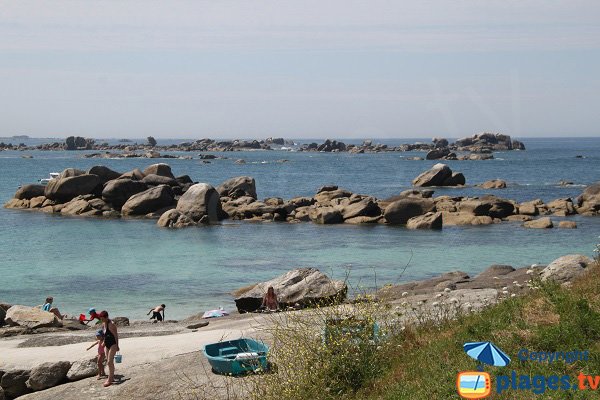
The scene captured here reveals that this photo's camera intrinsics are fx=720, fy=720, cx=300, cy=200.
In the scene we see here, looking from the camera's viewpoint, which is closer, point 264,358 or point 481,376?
point 481,376

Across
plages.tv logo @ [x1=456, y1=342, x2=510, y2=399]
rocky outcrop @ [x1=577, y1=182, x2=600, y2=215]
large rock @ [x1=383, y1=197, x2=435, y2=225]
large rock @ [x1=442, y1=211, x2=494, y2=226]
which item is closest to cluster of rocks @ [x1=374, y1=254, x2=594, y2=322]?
plages.tv logo @ [x1=456, y1=342, x2=510, y2=399]

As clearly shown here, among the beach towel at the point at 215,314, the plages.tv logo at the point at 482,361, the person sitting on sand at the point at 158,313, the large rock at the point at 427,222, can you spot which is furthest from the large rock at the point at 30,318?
the large rock at the point at 427,222

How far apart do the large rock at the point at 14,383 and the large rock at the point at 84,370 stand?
3.63ft

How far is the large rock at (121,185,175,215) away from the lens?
5531cm

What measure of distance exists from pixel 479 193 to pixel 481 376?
61402 millimetres

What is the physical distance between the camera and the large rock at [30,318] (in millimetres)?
22516

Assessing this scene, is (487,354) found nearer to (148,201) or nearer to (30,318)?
(30,318)

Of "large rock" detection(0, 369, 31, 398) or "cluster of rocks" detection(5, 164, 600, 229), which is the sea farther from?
"large rock" detection(0, 369, 31, 398)

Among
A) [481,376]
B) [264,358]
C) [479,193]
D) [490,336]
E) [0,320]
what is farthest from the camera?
[479,193]

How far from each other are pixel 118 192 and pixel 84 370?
138ft

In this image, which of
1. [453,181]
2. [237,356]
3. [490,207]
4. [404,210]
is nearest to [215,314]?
[237,356]

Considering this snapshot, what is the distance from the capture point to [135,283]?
31891 mm

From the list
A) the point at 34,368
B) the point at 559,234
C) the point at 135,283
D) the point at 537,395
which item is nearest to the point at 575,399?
the point at 537,395

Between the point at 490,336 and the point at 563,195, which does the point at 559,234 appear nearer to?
the point at 563,195
